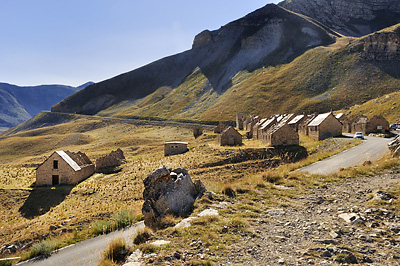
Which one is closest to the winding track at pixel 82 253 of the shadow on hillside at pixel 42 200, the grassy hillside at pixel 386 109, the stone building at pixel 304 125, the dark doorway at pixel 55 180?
the shadow on hillside at pixel 42 200

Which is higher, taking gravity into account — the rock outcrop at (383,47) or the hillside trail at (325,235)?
the rock outcrop at (383,47)

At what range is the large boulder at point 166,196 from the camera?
10.4m

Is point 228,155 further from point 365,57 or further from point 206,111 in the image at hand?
point 365,57

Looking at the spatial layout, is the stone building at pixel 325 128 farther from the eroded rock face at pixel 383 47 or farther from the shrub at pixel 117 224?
the eroded rock face at pixel 383 47

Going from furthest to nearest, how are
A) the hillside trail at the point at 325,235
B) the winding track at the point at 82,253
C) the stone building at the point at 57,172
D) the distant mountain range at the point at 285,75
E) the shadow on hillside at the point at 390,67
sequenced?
the distant mountain range at the point at 285,75 → the shadow on hillside at the point at 390,67 → the stone building at the point at 57,172 → the winding track at the point at 82,253 → the hillside trail at the point at 325,235

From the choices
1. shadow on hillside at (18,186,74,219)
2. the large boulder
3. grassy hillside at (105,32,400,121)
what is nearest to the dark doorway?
shadow on hillside at (18,186,74,219)

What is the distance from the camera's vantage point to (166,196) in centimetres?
1073

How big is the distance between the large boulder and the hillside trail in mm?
3407

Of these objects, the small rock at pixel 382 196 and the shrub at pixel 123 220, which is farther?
the shrub at pixel 123 220

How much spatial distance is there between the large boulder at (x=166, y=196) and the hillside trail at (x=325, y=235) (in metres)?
3.41

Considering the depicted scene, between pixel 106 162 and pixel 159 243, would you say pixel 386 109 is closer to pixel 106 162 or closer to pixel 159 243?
pixel 106 162

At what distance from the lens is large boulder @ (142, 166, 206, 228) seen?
34.2 ft

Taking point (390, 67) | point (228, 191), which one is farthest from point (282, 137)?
point (390, 67)

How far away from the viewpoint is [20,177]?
41281mm
